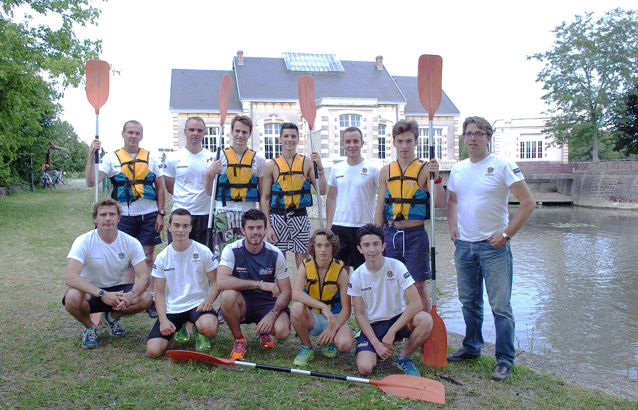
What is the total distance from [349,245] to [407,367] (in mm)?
1315

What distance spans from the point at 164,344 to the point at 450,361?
2.24 meters

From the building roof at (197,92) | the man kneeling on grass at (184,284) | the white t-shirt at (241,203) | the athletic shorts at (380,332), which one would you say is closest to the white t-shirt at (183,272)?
the man kneeling on grass at (184,284)

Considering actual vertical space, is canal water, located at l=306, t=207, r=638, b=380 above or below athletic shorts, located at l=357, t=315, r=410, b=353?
below

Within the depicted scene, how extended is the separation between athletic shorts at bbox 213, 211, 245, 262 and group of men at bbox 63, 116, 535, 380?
0.03ft

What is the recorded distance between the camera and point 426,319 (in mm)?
3502

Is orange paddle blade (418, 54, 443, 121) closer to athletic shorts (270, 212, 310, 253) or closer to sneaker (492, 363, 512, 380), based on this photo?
athletic shorts (270, 212, 310, 253)

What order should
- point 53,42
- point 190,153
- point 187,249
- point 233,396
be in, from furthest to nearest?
1. point 53,42
2. point 190,153
3. point 187,249
4. point 233,396

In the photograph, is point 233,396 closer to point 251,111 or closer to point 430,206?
point 430,206

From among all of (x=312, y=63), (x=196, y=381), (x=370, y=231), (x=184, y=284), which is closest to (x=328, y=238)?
(x=370, y=231)

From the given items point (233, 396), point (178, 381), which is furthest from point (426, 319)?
point (178, 381)

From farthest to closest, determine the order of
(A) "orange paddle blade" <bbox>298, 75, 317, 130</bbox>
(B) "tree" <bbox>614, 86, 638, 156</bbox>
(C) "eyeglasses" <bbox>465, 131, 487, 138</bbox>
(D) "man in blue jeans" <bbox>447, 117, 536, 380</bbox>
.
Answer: (B) "tree" <bbox>614, 86, 638, 156</bbox> → (A) "orange paddle blade" <bbox>298, 75, 317, 130</bbox> → (C) "eyeglasses" <bbox>465, 131, 487, 138</bbox> → (D) "man in blue jeans" <bbox>447, 117, 536, 380</bbox>

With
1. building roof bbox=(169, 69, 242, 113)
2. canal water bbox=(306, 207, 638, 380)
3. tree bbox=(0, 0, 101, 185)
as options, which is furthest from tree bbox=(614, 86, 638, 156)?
tree bbox=(0, 0, 101, 185)

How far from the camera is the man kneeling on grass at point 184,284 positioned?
3846 mm

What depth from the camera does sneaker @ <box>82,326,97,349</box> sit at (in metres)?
3.94
